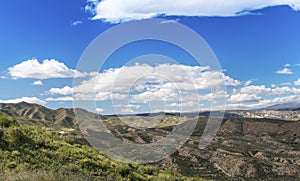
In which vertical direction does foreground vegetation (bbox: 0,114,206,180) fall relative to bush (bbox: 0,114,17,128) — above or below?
below

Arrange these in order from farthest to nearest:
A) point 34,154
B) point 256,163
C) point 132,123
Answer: point 256,163 < point 132,123 < point 34,154

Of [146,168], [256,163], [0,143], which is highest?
[0,143]

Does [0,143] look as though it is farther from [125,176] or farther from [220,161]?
[220,161]

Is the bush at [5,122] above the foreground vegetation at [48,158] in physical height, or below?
above

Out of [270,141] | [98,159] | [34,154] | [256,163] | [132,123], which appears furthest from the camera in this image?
[270,141]

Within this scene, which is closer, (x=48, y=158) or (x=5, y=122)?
(x=48, y=158)

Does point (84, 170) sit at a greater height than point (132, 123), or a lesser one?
lesser

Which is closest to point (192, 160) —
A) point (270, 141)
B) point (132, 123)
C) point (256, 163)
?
point (256, 163)

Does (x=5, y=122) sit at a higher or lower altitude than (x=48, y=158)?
higher

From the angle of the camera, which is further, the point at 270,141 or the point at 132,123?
the point at 270,141

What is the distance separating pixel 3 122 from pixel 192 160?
88.9m

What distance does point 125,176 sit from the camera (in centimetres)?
1633

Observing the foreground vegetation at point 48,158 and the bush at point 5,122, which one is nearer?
the foreground vegetation at point 48,158

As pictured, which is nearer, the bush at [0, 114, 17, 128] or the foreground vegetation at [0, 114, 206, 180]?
the foreground vegetation at [0, 114, 206, 180]
